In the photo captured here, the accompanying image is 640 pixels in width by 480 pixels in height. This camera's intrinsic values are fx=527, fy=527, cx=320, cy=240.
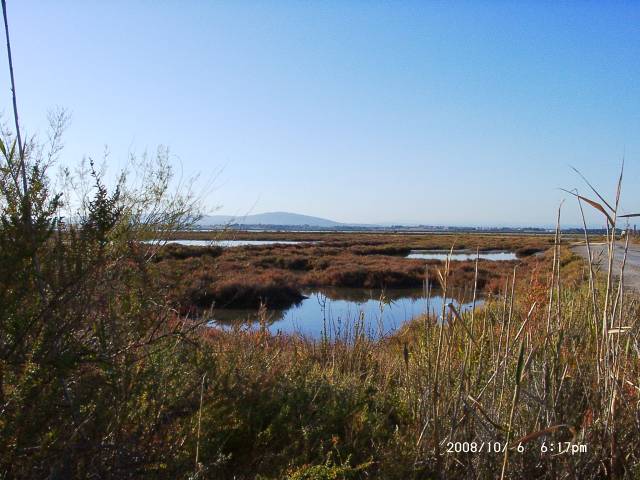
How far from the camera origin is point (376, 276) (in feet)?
72.8

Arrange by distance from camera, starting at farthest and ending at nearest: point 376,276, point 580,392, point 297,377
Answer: point 376,276, point 297,377, point 580,392

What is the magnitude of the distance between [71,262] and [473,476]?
5.58 ft

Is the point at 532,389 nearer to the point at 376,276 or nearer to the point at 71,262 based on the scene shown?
the point at 71,262

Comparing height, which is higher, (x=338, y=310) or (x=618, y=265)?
(x=618, y=265)

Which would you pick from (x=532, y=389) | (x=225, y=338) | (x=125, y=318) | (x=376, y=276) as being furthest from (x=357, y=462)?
(x=376, y=276)
